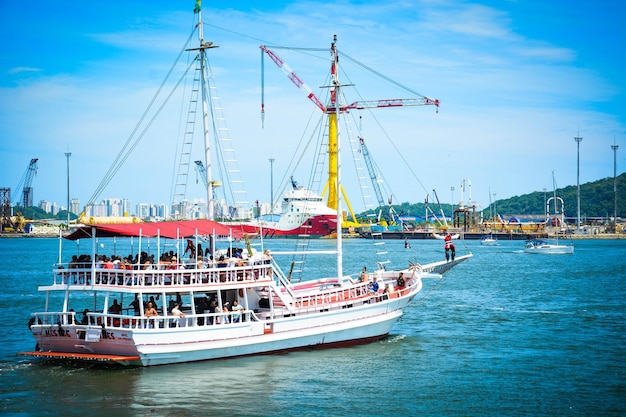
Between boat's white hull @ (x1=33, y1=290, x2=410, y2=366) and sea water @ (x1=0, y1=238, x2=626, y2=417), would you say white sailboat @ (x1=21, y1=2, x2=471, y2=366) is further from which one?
sea water @ (x1=0, y1=238, x2=626, y2=417)

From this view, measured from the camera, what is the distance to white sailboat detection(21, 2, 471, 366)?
23250 millimetres

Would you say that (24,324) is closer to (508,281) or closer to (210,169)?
(210,169)

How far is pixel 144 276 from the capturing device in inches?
925

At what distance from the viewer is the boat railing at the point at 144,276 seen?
2339 cm

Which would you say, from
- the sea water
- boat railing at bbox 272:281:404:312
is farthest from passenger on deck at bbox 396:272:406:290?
the sea water

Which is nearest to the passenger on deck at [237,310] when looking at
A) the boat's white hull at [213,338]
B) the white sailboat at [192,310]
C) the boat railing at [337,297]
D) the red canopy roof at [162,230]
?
the white sailboat at [192,310]

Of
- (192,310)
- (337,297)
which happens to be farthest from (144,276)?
(337,297)

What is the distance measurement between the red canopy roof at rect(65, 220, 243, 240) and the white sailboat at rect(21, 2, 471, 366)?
38mm

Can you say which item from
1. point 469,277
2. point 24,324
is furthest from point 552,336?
point 469,277

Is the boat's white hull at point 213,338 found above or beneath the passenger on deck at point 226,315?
beneath

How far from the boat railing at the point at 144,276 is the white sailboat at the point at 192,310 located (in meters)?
0.03

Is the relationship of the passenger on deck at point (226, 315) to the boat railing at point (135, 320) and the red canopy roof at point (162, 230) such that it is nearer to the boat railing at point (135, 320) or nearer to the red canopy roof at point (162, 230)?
the boat railing at point (135, 320)

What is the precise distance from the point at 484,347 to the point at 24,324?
804 inches

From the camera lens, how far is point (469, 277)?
6012cm
